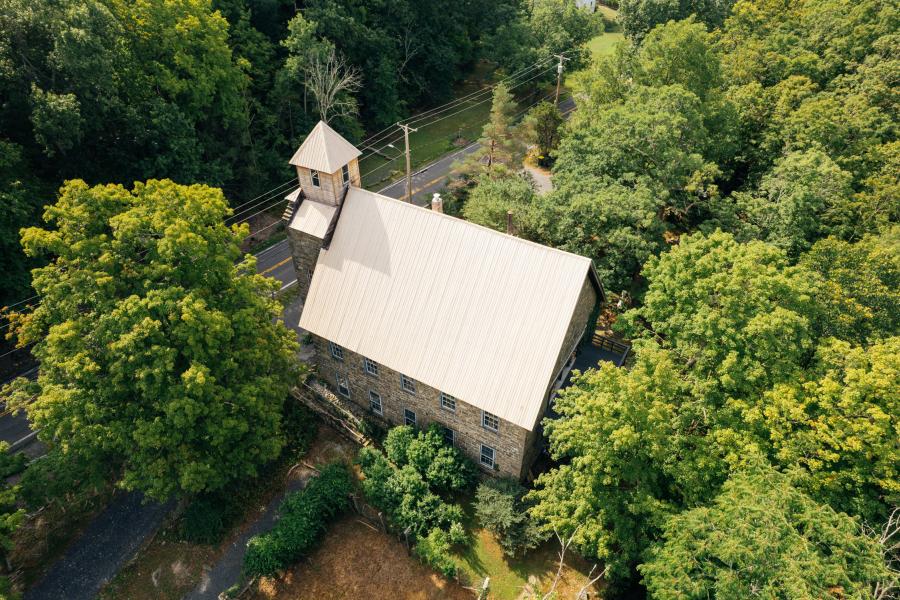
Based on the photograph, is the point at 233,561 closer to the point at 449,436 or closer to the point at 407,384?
the point at 407,384

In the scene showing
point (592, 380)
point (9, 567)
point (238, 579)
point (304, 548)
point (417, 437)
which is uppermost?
point (592, 380)

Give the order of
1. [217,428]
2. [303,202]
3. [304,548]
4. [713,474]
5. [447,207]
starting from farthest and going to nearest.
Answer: [447,207] → [303,202] → [304,548] → [217,428] → [713,474]

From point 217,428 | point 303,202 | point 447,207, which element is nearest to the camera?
point 217,428

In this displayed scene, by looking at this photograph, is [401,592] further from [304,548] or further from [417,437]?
[417,437]

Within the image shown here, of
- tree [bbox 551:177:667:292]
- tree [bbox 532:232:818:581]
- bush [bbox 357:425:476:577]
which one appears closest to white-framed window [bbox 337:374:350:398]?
bush [bbox 357:425:476:577]

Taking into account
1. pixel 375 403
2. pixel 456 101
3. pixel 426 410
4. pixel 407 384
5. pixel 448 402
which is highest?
pixel 456 101

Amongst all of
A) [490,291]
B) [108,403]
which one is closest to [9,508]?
[108,403]

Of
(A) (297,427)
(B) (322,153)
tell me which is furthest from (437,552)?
(B) (322,153)

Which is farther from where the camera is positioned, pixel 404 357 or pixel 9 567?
pixel 404 357
